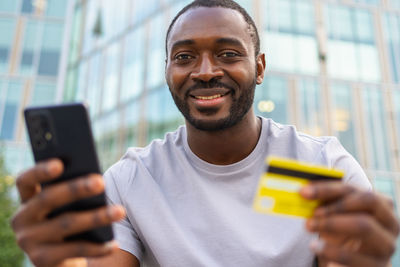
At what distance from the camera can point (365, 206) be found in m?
1.32

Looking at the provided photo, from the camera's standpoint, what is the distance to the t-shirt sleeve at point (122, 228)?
2457mm

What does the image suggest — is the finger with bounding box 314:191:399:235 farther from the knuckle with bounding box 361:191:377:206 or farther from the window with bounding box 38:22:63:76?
the window with bounding box 38:22:63:76

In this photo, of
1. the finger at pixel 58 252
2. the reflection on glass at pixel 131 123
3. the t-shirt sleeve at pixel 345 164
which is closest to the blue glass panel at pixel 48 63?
the reflection on glass at pixel 131 123

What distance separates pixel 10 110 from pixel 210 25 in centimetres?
2144

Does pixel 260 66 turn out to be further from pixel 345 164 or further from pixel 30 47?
pixel 30 47

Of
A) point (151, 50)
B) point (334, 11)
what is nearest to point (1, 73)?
point (151, 50)

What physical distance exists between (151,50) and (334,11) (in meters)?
8.21

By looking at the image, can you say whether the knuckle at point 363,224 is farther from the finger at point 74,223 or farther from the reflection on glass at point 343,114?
the reflection on glass at point 343,114

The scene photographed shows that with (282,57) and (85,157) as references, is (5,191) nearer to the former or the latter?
(282,57)

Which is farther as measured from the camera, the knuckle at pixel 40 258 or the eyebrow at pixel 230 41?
the eyebrow at pixel 230 41

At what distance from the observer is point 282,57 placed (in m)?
16.3

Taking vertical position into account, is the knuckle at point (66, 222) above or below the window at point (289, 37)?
below

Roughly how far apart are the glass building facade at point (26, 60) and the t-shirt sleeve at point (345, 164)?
20959mm

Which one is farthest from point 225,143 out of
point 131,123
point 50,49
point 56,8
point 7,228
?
point 56,8
